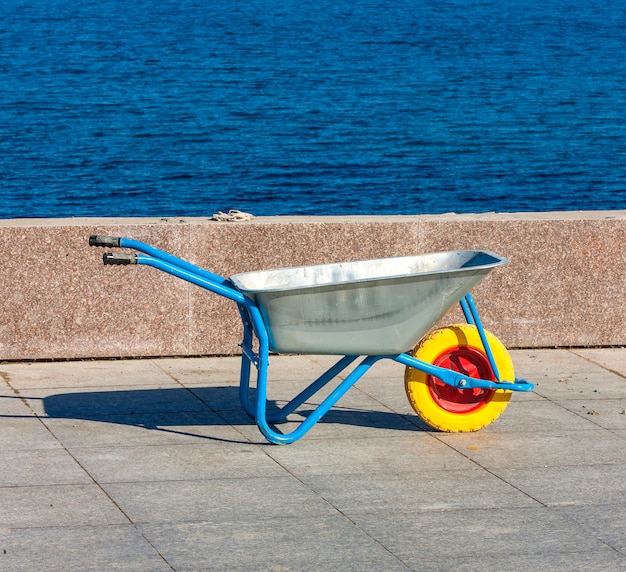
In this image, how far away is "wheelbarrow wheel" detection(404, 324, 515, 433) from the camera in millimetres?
6160

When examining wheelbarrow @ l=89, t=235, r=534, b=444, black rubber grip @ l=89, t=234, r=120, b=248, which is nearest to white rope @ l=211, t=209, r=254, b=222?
wheelbarrow @ l=89, t=235, r=534, b=444

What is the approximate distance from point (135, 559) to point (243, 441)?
5.62 feet

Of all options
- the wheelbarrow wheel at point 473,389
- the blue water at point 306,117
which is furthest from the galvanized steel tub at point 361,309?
the blue water at point 306,117

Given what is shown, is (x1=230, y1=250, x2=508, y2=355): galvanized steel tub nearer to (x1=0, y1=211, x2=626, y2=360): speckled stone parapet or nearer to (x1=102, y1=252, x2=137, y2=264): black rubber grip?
(x1=102, y1=252, x2=137, y2=264): black rubber grip

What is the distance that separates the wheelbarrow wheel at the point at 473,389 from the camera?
6.16m

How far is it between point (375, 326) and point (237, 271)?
229cm

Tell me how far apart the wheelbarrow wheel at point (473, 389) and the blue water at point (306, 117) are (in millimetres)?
19020

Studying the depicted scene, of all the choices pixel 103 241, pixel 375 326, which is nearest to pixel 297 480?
pixel 375 326

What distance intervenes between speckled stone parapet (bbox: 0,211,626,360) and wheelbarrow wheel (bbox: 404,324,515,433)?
191cm

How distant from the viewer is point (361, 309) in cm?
572

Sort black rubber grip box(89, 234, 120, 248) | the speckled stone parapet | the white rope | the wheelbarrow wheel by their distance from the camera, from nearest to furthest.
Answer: black rubber grip box(89, 234, 120, 248) → the wheelbarrow wheel → the speckled stone parapet → the white rope

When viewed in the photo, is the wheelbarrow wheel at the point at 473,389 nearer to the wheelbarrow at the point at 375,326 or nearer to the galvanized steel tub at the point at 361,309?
the wheelbarrow at the point at 375,326

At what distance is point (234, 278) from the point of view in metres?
5.94

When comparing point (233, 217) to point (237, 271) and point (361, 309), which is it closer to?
point (237, 271)
